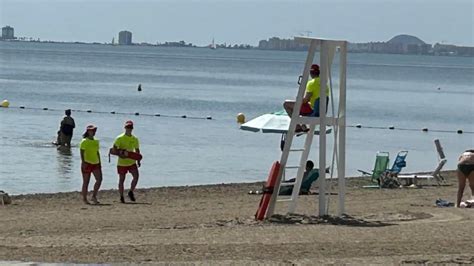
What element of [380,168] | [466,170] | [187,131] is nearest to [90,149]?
[466,170]

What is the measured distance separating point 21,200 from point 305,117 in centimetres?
761

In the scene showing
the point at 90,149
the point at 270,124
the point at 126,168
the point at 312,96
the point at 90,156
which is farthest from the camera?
the point at 270,124

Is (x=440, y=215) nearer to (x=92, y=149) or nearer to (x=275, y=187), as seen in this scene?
(x=275, y=187)

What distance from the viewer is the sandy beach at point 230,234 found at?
1159 centimetres

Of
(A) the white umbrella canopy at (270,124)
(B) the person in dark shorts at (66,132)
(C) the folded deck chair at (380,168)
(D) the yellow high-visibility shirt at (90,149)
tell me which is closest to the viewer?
(D) the yellow high-visibility shirt at (90,149)

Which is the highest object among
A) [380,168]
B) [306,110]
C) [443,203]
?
[306,110]

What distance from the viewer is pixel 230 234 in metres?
13.4

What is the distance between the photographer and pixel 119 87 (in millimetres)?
86875

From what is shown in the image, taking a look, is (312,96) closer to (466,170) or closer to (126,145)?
(466,170)

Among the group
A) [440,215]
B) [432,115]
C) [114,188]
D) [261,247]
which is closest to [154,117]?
[432,115]

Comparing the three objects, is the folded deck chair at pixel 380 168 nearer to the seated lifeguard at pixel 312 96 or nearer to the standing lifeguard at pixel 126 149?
the standing lifeguard at pixel 126 149

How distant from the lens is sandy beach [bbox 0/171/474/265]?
11594 mm

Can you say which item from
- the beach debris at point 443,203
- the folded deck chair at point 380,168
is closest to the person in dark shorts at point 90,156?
the beach debris at point 443,203

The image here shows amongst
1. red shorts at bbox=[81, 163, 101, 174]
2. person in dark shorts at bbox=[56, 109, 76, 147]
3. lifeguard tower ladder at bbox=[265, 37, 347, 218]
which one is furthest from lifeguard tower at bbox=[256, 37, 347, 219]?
person in dark shorts at bbox=[56, 109, 76, 147]
